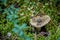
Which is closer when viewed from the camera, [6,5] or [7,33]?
[7,33]

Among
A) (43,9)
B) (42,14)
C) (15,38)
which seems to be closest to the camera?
(15,38)

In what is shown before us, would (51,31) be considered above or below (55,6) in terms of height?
below

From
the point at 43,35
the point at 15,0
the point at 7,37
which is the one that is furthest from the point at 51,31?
the point at 15,0

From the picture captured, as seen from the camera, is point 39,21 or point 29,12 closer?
point 39,21

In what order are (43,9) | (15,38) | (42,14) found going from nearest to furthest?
(15,38)
(42,14)
(43,9)

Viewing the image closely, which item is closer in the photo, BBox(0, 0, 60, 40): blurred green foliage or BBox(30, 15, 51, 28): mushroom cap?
BBox(30, 15, 51, 28): mushroom cap

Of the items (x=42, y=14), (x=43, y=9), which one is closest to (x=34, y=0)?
(x=43, y=9)

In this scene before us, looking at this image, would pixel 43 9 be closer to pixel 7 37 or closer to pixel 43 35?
pixel 43 35

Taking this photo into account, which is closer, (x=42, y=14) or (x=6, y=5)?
(x=42, y=14)

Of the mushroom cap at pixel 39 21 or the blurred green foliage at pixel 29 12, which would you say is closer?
the mushroom cap at pixel 39 21

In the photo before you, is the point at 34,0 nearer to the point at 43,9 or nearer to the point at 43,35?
the point at 43,9
